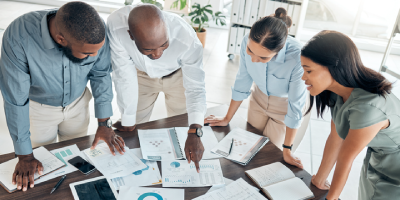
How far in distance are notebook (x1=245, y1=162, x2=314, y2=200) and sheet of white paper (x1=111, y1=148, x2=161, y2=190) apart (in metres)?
0.43

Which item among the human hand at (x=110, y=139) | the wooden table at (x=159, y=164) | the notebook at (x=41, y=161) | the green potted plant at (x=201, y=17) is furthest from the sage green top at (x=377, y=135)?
the green potted plant at (x=201, y=17)

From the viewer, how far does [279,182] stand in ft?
4.45

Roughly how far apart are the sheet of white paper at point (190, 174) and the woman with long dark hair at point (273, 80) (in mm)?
363

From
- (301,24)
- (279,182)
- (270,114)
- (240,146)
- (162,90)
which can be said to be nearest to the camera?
(279,182)

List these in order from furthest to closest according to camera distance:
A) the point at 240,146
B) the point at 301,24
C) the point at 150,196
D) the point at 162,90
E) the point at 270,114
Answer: the point at 301,24
the point at 162,90
the point at 270,114
the point at 240,146
the point at 150,196

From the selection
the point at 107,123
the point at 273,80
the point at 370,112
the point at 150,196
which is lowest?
the point at 150,196

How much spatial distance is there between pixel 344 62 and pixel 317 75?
0.12m

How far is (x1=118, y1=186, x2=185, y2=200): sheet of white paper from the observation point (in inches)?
48.8

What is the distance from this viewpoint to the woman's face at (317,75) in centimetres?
121

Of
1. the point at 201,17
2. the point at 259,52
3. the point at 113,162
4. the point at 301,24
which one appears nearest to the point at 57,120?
the point at 113,162

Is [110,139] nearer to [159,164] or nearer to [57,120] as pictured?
[159,164]

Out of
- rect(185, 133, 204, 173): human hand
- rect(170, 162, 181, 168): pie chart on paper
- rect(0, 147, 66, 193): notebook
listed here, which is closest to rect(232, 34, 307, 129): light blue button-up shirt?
rect(185, 133, 204, 173): human hand

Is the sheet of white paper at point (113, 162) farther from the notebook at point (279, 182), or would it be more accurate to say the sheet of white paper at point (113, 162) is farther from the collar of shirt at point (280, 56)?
the collar of shirt at point (280, 56)

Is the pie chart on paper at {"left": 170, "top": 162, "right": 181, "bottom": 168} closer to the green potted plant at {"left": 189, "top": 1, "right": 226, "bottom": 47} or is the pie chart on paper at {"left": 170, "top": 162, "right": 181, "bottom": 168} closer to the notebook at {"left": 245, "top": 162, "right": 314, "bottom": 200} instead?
the notebook at {"left": 245, "top": 162, "right": 314, "bottom": 200}
